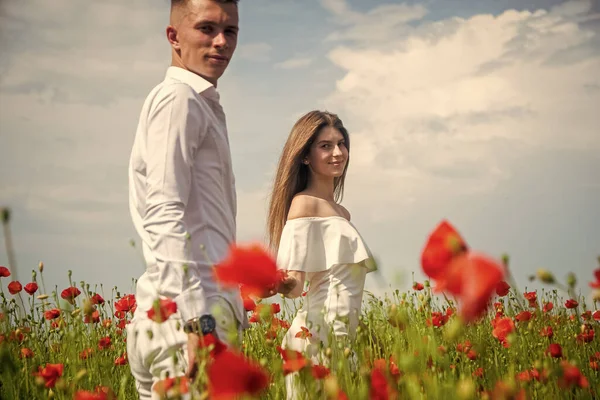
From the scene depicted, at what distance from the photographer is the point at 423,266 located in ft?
5.05

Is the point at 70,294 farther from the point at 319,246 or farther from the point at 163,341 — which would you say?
the point at 163,341

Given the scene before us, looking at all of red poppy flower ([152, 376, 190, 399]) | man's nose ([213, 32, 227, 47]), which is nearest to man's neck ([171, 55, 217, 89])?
man's nose ([213, 32, 227, 47])

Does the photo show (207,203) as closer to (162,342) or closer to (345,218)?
(162,342)

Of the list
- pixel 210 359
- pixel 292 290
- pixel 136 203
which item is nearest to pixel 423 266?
pixel 210 359

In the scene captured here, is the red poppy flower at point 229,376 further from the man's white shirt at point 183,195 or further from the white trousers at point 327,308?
the white trousers at point 327,308

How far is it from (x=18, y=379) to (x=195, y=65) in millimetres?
2221

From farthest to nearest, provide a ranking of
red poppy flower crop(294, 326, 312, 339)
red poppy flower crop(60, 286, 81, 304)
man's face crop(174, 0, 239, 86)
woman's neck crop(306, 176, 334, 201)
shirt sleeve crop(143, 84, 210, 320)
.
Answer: woman's neck crop(306, 176, 334, 201) < red poppy flower crop(60, 286, 81, 304) < red poppy flower crop(294, 326, 312, 339) < man's face crop(174, 0, 239, 86) < shirt sleeve crop(143, 84, 210, 320)

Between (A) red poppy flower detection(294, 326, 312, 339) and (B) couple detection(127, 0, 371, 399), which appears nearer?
(B) couple detection(127, 0, 371, 399)

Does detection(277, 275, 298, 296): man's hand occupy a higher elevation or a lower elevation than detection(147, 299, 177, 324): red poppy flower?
higher

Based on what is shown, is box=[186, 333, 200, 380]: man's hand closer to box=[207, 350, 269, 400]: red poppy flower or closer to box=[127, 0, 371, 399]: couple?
box=[127, 0, 371, 399]: couple

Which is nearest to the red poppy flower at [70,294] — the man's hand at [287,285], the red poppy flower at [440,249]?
the man's hand at [287,285]

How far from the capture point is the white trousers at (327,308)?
321 centimetres

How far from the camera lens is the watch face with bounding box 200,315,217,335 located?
6.23ft

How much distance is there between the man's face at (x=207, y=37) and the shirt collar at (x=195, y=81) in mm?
53
